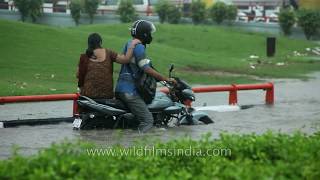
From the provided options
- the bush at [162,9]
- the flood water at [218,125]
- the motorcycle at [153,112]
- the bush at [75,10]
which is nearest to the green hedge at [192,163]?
the flood water at [218,125]

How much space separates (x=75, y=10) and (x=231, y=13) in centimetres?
998

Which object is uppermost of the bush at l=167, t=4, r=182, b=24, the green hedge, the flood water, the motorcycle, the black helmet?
the black helmet

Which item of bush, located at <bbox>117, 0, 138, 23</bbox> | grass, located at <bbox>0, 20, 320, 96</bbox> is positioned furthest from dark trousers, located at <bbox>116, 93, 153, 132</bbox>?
bush, located at <bbox>117, 0, 138, 23</bbox>

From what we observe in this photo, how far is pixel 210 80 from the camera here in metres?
20.2

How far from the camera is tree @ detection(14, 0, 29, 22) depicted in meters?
41.2

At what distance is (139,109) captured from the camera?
998 cm

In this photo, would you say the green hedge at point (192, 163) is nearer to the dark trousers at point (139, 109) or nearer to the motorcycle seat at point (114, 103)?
the dark trousers at point (139, 109)

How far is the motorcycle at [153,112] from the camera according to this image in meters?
9.97

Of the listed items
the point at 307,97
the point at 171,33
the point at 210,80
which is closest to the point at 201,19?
the point at 171,33

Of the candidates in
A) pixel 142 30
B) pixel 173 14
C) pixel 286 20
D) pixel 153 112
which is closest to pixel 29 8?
pixel 173 14

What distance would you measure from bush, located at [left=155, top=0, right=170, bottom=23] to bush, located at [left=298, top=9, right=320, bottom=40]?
8.33m

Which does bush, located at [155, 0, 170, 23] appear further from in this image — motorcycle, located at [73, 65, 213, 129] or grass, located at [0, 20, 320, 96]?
motorcycle, located at [73, 65, 213, 129]

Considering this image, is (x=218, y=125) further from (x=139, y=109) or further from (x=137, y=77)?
(x=137, y=77)

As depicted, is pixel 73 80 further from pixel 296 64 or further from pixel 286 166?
pixel 286 166
